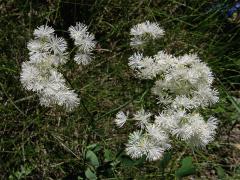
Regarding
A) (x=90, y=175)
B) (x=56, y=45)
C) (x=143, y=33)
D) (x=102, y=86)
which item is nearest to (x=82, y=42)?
(x=56, y=45)

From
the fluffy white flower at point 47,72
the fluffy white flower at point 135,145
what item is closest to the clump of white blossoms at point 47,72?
the fluffy white flower at point 47,72

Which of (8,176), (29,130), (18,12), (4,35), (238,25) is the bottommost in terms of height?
(8,176)

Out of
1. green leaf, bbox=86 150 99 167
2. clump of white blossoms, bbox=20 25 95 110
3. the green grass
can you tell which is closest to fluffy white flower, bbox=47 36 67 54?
clump of white blossoms, bbox=20 25 95 110

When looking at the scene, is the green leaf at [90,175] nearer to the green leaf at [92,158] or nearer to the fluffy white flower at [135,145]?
the green leaf at [92,158]

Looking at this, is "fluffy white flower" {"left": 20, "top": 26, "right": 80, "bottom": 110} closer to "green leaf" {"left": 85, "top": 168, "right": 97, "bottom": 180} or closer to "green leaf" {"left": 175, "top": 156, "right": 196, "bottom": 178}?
"green leaf" {"left": 85, "top": 168, "right": 97, "bottom": 180}

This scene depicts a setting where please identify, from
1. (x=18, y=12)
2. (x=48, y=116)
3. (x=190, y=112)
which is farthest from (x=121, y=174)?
(x=18, y=12)

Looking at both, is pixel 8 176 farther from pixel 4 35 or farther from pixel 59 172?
pixel 4 35

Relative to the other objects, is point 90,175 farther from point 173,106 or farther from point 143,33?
point 143,33
